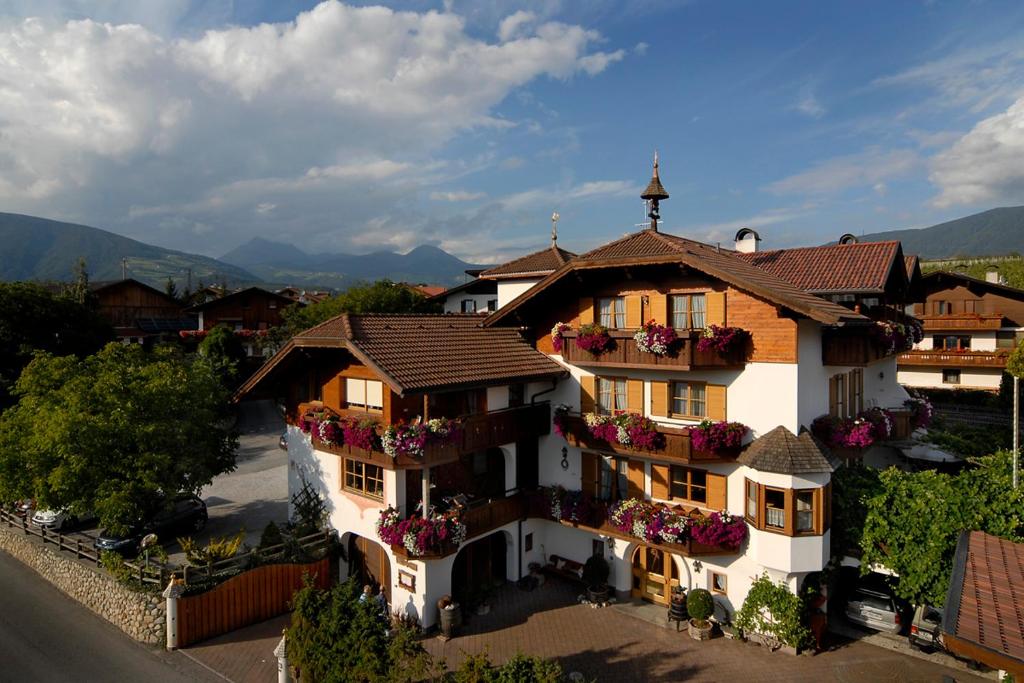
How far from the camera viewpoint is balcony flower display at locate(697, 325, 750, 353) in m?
14.4

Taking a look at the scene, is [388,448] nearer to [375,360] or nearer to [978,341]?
[375,360]

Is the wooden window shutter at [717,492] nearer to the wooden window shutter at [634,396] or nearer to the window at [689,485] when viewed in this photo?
the window at [689,485]

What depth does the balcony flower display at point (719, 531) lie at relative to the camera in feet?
47.9

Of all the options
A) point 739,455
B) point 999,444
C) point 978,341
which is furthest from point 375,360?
point 978,341

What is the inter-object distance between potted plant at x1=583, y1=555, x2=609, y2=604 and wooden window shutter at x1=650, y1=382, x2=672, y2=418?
4727mm

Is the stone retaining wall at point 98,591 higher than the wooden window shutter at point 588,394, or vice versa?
the wooden window shutter at point 588,394

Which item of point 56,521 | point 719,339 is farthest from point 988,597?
point 56,521

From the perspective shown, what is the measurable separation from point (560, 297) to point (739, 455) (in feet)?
23.1

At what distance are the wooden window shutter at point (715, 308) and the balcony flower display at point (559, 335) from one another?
397cm

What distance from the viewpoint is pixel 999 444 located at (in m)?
22.4

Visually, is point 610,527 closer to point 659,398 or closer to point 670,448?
point 670,448

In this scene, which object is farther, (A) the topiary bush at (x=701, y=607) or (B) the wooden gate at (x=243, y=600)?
(A) the topiary bush at (x=701, y=607)

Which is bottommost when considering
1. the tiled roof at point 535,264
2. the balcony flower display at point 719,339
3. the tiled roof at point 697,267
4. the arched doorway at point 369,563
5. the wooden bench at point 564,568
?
the wooden bench at point 564,568

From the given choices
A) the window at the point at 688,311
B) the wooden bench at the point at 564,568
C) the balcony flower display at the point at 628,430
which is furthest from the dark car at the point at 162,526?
the window at the point at 688,311
